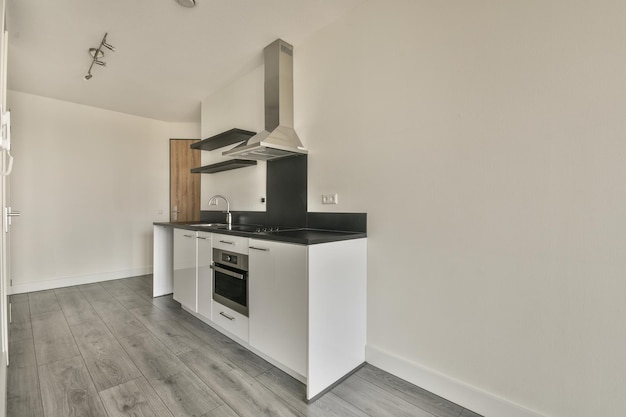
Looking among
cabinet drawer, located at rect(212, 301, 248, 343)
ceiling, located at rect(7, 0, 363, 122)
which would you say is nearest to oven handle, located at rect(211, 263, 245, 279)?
cabinet drawer, located at rect(212, 301, 248, 343)

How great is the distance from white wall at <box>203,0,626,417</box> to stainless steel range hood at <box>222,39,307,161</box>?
52 centimetres

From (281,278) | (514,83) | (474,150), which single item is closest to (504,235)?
(474,150)

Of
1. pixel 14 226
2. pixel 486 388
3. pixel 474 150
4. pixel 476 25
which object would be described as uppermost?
pixel 476 25

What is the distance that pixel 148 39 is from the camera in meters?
2.64

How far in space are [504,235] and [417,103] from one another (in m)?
0.95

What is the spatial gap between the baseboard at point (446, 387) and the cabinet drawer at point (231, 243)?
1.17 meters

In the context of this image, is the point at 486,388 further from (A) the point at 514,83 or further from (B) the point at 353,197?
(A) the point at 514,83

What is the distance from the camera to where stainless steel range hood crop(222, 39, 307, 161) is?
8.45 feet

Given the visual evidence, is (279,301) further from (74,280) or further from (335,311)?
(74,280)

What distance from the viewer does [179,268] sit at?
3.19m

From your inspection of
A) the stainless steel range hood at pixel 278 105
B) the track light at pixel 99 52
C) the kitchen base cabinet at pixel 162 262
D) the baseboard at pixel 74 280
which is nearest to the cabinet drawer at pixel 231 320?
the stainless steel range hood at pixel 278 105

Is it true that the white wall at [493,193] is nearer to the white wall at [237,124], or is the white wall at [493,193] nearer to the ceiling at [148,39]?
the ceiling at [148,39]

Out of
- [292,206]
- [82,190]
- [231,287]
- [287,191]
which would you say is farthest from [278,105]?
[82,190]

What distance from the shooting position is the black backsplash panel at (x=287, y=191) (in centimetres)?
267
